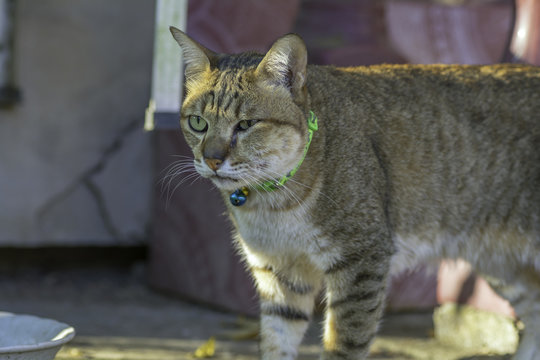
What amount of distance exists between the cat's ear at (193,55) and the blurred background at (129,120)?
1616 millimetres

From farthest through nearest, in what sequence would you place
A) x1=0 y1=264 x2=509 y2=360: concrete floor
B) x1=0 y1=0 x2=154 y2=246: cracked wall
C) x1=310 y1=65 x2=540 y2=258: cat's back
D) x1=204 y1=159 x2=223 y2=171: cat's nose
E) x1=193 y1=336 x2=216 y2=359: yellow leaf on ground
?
1. x1=0 y1=0 x2=154 y2=246: cracked wall
2. x1=0 y1=264 x2=509 y2=360: concrete floor
3. x1=193 y1=336 x2=216 y2=359: yellow leaf on ground
4. x1=310 y1=65 x2=540 y2=258: cat's back
5. x1=204 y1=159 x2=223 y2=171: cat's nose

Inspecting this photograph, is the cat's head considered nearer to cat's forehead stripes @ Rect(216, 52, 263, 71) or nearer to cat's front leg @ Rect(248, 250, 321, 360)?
cat's forehead stripes @ Rect(216, 52, 263, 71)

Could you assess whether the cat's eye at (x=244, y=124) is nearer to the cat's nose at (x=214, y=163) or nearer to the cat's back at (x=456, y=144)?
the cat's nose at (x=214, y=163)

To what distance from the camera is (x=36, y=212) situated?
5637 mm

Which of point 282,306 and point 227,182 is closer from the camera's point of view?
point 227,182

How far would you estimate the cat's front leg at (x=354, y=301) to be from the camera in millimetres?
3043

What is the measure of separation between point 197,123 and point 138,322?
228 centimetres

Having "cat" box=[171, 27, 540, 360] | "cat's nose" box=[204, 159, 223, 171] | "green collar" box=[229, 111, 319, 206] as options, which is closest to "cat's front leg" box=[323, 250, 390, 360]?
"cat" box=[171, 27, 540, 360]

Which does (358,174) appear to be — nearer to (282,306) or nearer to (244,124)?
(244,124)

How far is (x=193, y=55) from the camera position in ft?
10.2

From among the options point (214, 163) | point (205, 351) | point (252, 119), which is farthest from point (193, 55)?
point (205, 351)

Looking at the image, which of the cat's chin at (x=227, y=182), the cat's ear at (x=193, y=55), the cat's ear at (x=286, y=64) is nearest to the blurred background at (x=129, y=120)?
the cat's ear at (x=193, y=55)

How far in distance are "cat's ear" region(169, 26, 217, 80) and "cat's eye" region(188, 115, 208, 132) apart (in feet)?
0.75

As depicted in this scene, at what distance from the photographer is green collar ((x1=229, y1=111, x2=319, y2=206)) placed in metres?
2.98
